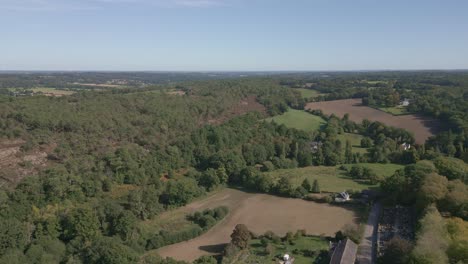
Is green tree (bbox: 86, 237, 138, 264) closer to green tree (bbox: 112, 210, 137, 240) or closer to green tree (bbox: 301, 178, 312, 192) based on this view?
green tree (bbox: 112, 210, 137, 240)

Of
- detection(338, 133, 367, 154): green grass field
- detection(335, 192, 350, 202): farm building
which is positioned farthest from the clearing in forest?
detection(335, 192, 350, 202): farm building

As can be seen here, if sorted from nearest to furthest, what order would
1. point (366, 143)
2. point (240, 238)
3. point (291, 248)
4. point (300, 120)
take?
point (240, 238) → point (291, 248) → point (366, 143) → point (300, 120)

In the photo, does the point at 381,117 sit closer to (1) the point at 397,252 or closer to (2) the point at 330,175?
(2) the point at 330,175

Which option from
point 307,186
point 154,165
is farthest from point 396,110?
point 154,165

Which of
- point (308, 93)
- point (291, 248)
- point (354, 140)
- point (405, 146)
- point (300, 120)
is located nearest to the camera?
point (291, 248)

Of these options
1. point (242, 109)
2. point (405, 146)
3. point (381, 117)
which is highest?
point (242, 109)

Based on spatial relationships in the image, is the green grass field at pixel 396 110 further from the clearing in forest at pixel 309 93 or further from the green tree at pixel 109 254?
the green tree at pixel 109 254
